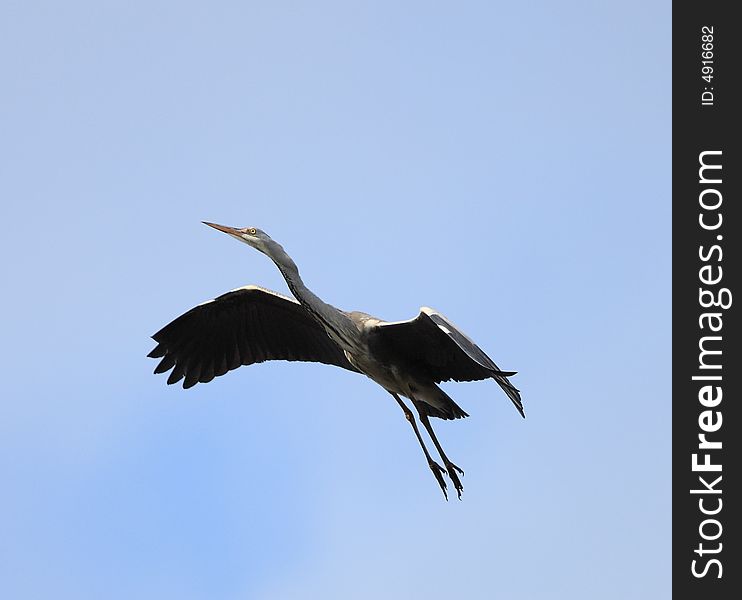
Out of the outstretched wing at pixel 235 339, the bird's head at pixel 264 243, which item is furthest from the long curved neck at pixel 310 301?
the outstretched wing at pixel 235 339

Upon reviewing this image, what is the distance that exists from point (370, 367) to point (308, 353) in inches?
72.2

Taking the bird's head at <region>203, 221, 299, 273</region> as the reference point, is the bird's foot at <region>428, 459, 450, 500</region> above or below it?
below

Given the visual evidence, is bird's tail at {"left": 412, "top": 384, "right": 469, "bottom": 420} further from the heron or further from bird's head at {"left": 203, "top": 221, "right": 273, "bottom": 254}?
bird's head at {"left": 203, "top": 221, "right": 273, "bottom": 254}

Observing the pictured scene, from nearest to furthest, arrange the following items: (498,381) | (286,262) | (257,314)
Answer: (498,381) < (286,262) < (257,314)

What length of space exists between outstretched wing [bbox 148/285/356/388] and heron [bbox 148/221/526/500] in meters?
0.01

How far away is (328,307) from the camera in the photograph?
50.2ft

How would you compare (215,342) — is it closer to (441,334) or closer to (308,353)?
(308,353)

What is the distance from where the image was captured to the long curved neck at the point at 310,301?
15.2 metres

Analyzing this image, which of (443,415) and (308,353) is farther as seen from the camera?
(308,353)

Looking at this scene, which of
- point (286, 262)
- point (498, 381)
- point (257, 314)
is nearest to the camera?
point (498, 381)

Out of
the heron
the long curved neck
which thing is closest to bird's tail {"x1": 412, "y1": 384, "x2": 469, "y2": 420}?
the heron

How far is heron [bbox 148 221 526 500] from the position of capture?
49.6 feet
